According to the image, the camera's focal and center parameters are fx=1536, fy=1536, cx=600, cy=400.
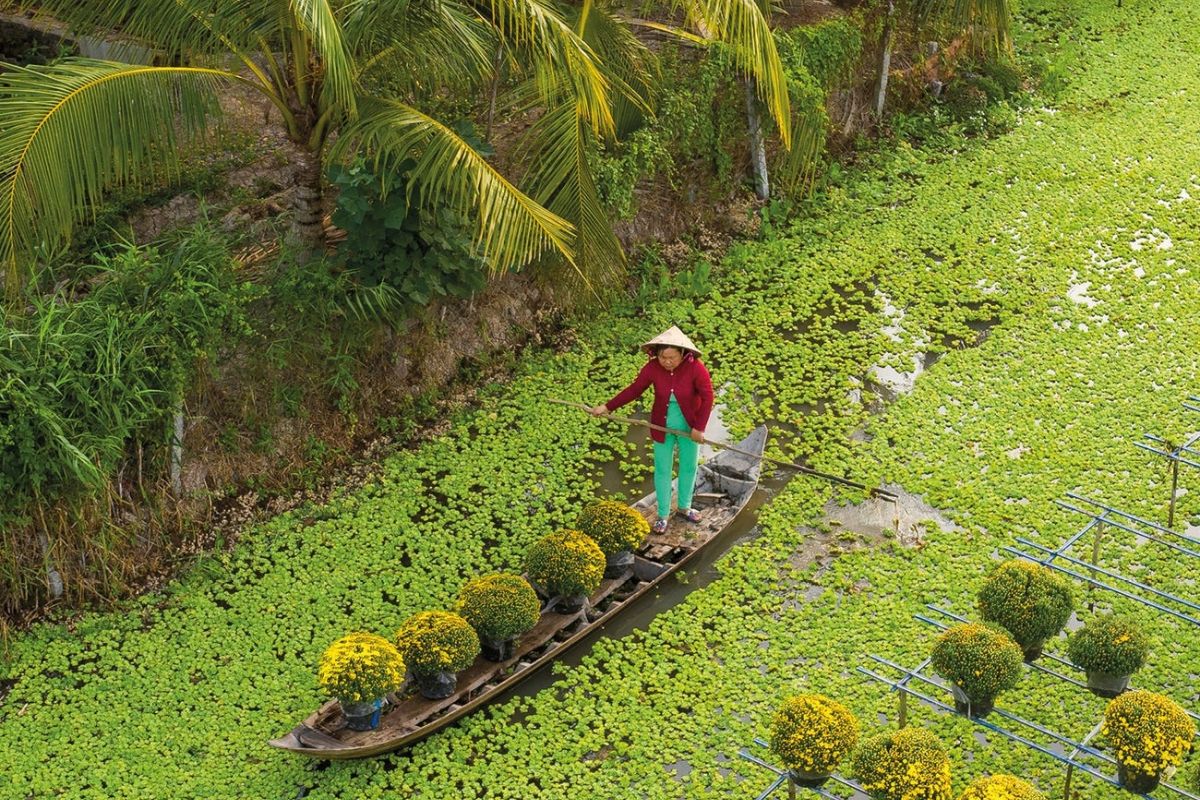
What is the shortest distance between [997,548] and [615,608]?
243cm

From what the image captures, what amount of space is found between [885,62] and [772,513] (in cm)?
610

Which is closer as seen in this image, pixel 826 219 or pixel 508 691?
pixel 508 691

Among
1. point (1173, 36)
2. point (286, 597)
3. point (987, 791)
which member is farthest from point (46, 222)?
point (1173, 36)

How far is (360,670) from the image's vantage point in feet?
25.4

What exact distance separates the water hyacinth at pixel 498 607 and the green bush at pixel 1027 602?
243 centimetres

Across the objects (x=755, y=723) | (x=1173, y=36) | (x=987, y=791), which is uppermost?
(x=1173, y=36)

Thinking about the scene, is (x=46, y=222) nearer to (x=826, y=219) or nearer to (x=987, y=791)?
(x=987, y=791)

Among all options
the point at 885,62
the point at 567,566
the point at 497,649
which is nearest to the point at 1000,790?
the point at 567,566

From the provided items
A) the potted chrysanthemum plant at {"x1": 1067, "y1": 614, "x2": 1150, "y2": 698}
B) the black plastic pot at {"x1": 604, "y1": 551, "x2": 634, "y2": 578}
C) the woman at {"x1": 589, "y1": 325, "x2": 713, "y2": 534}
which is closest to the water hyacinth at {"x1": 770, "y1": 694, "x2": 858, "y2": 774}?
the potted chrysanthemum plant at {"x1": 1067, "y1": 614, "x2": 1150, "y2": 698}

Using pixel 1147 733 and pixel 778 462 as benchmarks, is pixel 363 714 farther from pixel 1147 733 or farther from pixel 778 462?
pixel 1147 733

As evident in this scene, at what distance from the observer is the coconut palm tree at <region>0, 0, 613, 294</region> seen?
334 inches

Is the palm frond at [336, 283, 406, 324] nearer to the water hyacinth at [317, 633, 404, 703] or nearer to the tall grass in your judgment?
the tall grass

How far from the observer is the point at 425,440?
34.8ft

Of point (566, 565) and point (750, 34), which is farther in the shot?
point (750, 34)
